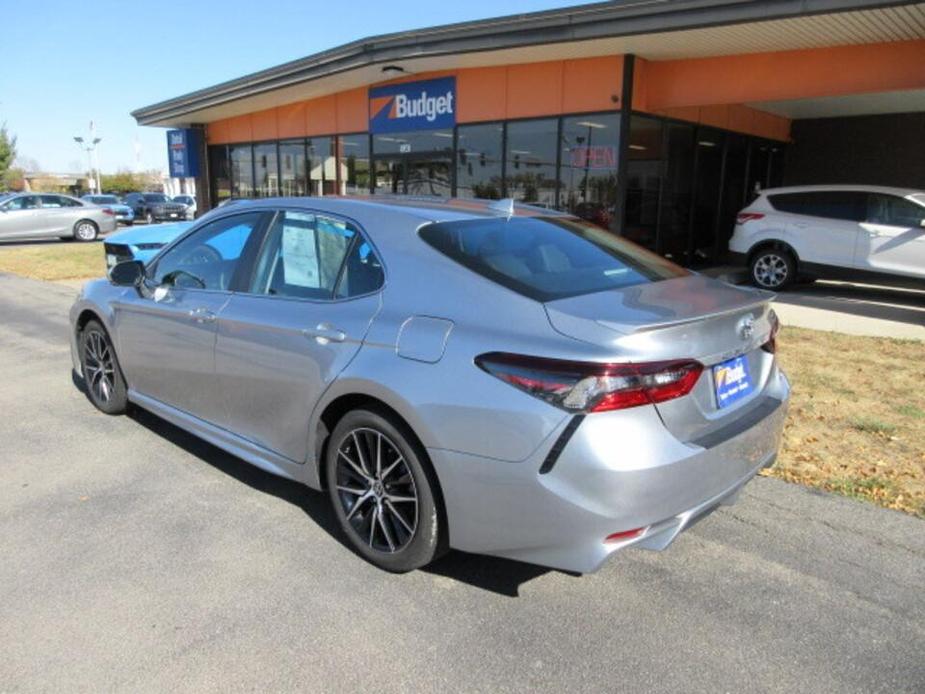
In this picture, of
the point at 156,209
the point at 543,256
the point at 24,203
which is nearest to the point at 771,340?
the point at 543,256

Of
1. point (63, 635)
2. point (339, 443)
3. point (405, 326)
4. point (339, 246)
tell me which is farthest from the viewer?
point (339, 246)

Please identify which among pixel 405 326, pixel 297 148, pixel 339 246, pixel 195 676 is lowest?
pixel 195 676

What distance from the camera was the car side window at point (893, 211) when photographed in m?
10.2

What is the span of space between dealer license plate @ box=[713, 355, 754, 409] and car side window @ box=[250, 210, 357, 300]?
68.0 inches

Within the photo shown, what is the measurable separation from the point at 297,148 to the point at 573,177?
899 centimetres

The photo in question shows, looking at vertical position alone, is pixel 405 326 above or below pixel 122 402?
above

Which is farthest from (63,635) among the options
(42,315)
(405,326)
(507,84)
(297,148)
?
(297,148)

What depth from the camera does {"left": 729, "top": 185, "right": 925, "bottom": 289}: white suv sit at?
33.6 feet

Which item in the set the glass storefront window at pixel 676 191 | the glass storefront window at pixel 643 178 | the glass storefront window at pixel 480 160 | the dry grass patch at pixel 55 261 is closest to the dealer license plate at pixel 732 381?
the glass storefront window at pixel 643 178

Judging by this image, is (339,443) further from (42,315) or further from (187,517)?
(42,315)

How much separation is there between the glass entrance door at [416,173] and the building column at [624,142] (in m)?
3.81

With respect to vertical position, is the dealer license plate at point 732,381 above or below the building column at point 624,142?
below

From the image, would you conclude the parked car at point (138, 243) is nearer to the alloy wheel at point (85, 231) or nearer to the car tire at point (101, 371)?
the car tire at point (101, 371)

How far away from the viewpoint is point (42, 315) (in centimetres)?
948
